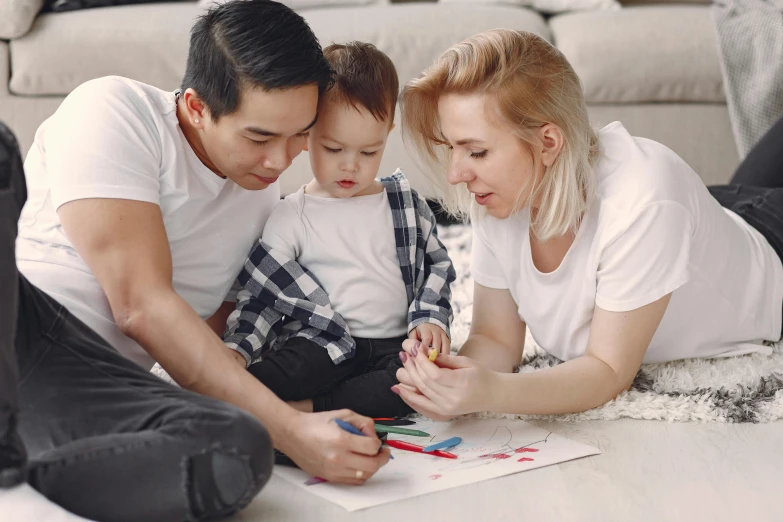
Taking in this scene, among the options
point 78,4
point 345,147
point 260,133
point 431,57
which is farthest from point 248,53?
point 78,4

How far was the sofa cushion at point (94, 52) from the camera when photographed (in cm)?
245

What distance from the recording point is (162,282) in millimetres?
1168

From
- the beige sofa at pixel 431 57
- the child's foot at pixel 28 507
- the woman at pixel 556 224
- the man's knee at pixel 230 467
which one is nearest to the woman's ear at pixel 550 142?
the woman at pixel 556 224

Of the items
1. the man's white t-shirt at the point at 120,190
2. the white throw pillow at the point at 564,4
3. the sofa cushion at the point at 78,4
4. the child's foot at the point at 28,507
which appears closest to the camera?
the child's foot at the point at 28,507

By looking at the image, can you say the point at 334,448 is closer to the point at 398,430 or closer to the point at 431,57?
the point at 398,430

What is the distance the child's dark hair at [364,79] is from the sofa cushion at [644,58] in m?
1.20

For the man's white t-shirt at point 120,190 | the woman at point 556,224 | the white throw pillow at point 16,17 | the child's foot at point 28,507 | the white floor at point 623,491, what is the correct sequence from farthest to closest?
the white throw pillow at point 16,17 → the woman at point 556,224 → the man's white t-shirt at point 120,190 → the white floor at point 623,491 → the child's foot at point 28,507

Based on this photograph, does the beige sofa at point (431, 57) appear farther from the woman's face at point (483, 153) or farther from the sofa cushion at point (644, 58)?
the woman's face at point (483, 153)

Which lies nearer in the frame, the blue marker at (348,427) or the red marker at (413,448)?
the blue marker at (348,427)

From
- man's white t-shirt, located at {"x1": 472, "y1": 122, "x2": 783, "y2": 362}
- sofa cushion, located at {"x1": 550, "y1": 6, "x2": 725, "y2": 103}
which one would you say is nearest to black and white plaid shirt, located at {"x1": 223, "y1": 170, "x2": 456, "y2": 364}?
man's white t-shirt, located at {"x1": 472, "y1": 122, "x2": 783, "y2": 362}

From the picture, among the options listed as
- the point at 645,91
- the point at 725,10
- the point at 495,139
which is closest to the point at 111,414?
the point at 495,139

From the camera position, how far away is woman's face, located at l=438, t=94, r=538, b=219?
4.23 ft

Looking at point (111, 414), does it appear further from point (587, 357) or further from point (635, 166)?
point (635, 166)

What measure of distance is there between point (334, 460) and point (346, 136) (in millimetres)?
491
